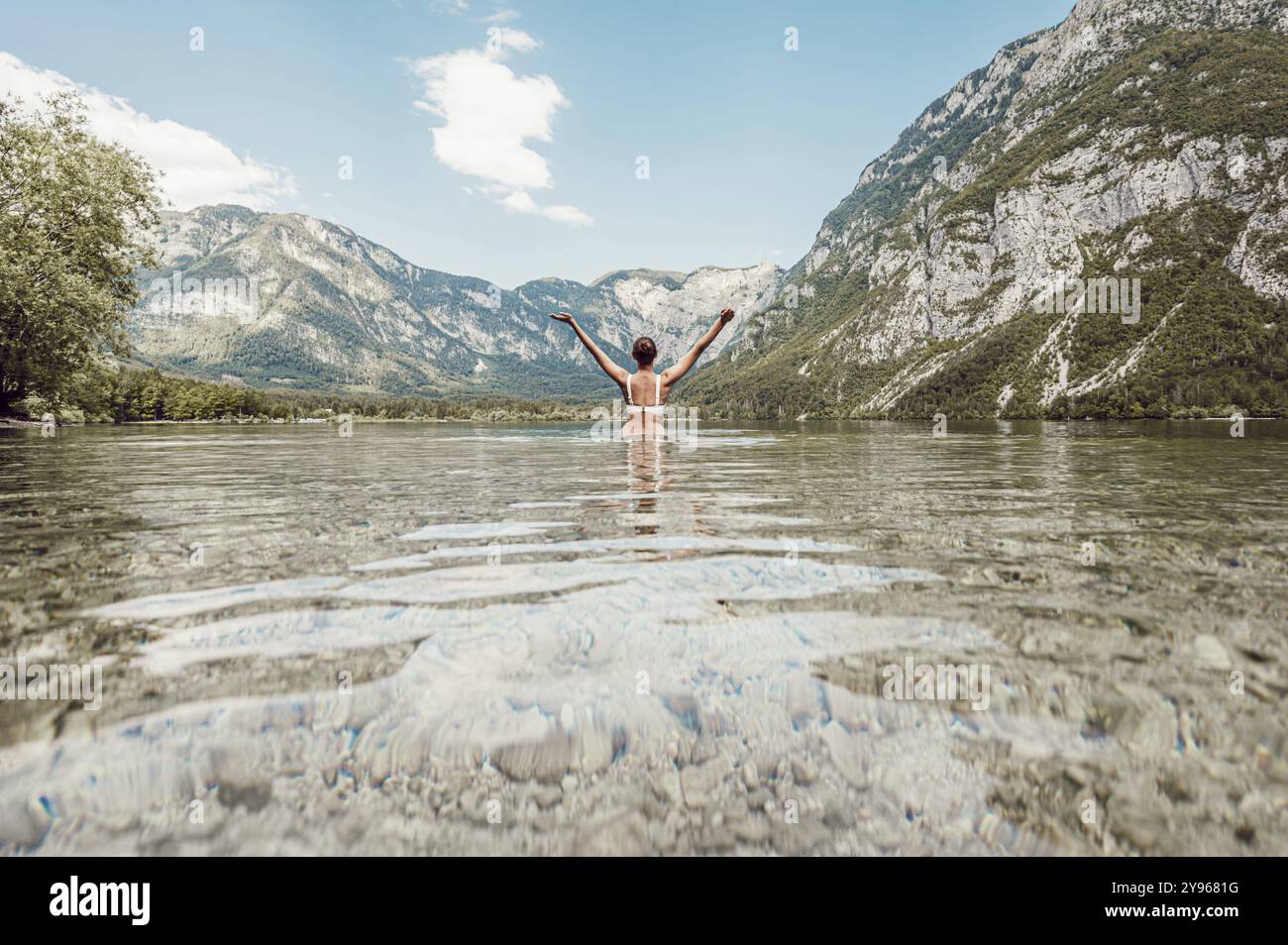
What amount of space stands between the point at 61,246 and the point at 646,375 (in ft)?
88.2

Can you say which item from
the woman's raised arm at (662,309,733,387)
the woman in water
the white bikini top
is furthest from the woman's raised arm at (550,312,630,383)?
the woman's raised arm at (662,309,733,387)

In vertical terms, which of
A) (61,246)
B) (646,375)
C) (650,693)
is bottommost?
(650,693)

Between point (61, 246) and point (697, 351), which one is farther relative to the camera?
point (61, 246)

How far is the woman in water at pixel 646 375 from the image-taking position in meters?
17.6

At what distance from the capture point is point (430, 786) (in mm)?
2365

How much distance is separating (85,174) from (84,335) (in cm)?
700

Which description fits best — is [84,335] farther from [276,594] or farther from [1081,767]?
[1081,767]

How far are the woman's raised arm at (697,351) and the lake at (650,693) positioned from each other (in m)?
9.98

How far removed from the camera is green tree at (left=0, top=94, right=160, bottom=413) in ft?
76.9

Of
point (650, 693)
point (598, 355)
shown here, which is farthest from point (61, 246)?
point (650, 693)

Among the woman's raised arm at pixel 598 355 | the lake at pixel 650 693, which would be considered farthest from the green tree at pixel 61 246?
the lake at pixel 650 693

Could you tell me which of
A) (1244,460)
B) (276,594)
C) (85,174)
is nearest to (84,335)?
(85,174)

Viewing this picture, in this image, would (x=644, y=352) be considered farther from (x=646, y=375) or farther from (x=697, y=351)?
(x=697, y=351)

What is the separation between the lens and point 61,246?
88.1 ft
